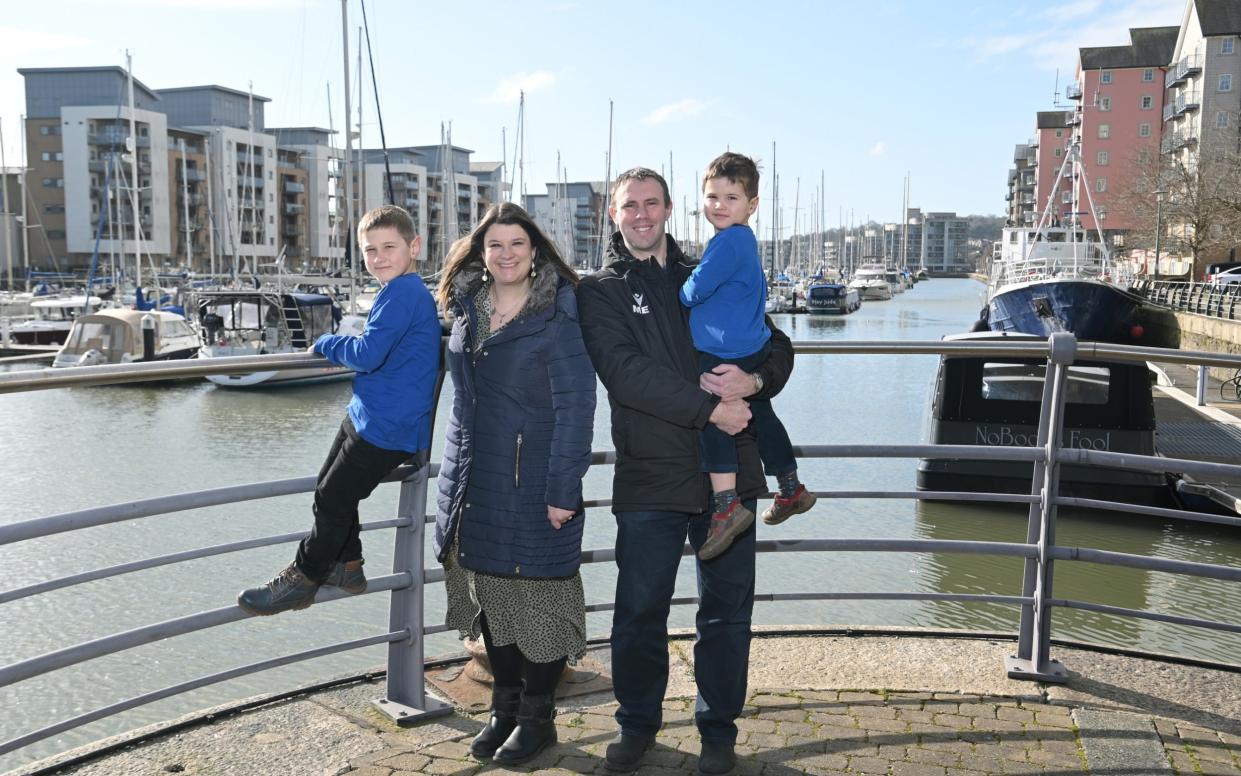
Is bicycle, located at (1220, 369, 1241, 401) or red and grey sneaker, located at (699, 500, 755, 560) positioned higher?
red and grey sneaker, located at (699, 500, 755, 560)

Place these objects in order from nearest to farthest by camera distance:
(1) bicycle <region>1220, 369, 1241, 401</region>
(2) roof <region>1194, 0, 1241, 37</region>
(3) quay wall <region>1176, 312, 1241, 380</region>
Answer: (1) bicycle <region>1220, 369, 1241, 401</region> → (3) quay wall <region>1176, 312, 1241, 380</region> → (2) roof <region>1194, 0, 1241, 37</region>

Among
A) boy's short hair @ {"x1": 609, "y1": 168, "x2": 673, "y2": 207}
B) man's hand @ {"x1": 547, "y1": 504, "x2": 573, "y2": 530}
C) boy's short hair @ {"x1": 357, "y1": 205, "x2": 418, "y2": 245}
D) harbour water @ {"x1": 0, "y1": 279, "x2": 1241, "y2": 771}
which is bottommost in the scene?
harbour water @ {"x1": 0, "y1": 279, "x2": 1241, "y2": 771}

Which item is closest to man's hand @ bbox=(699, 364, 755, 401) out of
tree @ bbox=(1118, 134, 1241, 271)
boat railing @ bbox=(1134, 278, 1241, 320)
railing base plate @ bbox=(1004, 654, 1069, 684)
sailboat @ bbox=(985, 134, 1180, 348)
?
railing base plate @ bbox=(1004, 654, 1069, 684)

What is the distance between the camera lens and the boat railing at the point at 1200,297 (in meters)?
31.8

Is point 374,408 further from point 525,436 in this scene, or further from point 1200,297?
point 1200,297

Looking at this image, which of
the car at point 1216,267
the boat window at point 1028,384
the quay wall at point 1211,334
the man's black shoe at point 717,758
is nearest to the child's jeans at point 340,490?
the man's black shoe at point 717,758

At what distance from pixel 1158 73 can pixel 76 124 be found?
88.3 metres

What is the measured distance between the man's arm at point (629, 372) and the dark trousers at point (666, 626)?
367 millimetres

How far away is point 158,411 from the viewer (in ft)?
95.2

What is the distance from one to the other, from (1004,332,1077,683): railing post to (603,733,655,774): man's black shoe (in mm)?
1597

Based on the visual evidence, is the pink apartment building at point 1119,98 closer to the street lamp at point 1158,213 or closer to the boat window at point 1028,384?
the street lamp at point 1158,213

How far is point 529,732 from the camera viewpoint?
11.6ft

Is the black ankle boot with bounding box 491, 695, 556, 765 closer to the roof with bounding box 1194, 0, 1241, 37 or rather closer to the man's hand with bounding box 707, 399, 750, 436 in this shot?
the man's hand with bounding box 707, 399, 750, 436

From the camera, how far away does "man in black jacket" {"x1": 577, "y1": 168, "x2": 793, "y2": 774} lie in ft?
10.9
